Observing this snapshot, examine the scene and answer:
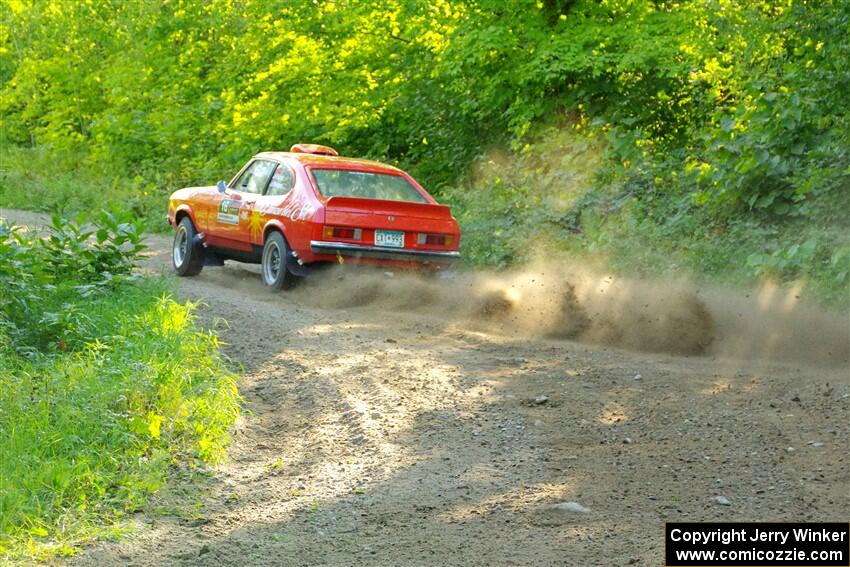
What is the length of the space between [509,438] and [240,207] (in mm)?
8038

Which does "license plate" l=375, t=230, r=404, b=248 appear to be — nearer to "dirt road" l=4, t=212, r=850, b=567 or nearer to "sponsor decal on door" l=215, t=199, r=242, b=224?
"dirt road" l=4, t=212, r=850, b=567

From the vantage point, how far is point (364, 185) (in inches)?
540

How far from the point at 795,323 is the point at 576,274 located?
3.25 meters

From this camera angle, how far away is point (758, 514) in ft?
17.6

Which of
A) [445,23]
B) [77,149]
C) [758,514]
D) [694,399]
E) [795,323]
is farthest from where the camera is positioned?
[77,149]

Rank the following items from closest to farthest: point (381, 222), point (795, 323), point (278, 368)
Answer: point (278, 368) → point (795, 323) → point (381, 222)

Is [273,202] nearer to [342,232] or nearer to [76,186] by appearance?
[342,232]

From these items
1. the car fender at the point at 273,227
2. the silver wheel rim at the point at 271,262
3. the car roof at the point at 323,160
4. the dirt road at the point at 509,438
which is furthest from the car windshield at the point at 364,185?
the dirt road at the point at 509,438

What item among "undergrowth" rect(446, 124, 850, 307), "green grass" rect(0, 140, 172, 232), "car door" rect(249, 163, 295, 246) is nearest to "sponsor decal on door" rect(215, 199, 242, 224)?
"car door" rect(249, 163, 295, 246)

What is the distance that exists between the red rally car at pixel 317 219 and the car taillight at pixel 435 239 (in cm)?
1

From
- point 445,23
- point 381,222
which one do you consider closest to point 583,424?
point 381,222

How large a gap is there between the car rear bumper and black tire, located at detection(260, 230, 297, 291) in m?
0.58

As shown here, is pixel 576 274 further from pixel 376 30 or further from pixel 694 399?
pixel 376 30

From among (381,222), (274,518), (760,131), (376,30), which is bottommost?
(274,518)
